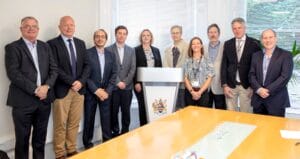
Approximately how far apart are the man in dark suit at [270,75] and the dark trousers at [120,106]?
1.60 meters

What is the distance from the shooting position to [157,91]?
4.07 meters

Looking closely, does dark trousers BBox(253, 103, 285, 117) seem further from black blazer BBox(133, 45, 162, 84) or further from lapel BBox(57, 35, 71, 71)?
lapel BBox(57, 35, 71, 71)

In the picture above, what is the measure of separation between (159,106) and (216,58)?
95 centimetres

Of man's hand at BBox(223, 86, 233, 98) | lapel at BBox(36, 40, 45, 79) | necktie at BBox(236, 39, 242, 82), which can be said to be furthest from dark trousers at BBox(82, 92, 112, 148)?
necktie at BBox(236, 39, 242, 82)

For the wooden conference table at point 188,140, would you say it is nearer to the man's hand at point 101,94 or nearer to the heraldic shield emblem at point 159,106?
the heraldic shield emblem at point 159,106

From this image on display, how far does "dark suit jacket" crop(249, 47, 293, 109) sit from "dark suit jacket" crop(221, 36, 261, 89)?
0.47 feet

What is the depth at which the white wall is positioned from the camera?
3324 millimetres

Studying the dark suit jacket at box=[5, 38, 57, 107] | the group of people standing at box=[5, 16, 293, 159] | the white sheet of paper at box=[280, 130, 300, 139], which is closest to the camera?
the white sheet of paper at box=[280, 130, 300, 139]

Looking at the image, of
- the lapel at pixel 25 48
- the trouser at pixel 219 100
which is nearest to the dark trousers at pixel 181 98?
the trouser at pixel 219 100

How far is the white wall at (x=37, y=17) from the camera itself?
3.32 metres

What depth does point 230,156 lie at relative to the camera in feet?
6.25

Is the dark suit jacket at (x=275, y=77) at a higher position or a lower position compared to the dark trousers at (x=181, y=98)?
higher

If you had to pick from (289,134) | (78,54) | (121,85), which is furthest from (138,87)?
(289,134)

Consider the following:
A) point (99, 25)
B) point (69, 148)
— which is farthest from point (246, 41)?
point (69, 148)
